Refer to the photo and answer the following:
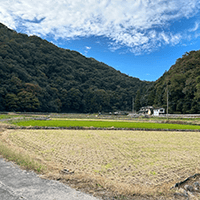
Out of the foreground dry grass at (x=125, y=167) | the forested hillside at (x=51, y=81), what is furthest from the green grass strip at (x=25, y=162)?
the forested hillside at (x=51, y=81)

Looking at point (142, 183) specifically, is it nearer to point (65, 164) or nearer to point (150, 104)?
point (65, 164)

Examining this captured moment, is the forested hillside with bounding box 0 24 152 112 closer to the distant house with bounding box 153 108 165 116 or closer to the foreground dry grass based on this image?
the distant house with bounding box 153 108 165 116

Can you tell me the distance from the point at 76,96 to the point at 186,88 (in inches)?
1390

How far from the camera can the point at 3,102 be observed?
1654 inches

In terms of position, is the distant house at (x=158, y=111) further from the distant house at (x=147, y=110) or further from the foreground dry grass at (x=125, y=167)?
the foreground dry grass at (x=125, y=167)

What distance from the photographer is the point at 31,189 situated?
3502 millimetres

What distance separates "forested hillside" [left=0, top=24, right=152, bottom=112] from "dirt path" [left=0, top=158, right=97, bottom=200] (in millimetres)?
42269

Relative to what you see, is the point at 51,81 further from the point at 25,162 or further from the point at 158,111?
the point at 25,162

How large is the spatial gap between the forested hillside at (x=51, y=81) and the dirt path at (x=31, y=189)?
1664 inches

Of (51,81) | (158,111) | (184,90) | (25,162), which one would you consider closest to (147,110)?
(158,111)

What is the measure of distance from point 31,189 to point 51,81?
61504mm

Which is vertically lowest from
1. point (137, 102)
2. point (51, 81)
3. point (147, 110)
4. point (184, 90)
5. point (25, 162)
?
point (25, 162)

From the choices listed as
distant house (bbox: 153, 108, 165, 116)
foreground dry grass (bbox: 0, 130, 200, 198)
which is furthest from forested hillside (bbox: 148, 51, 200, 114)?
foreground dry grass (bbox: 0, 130, 200, 198)

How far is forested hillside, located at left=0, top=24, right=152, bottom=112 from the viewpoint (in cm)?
4541
